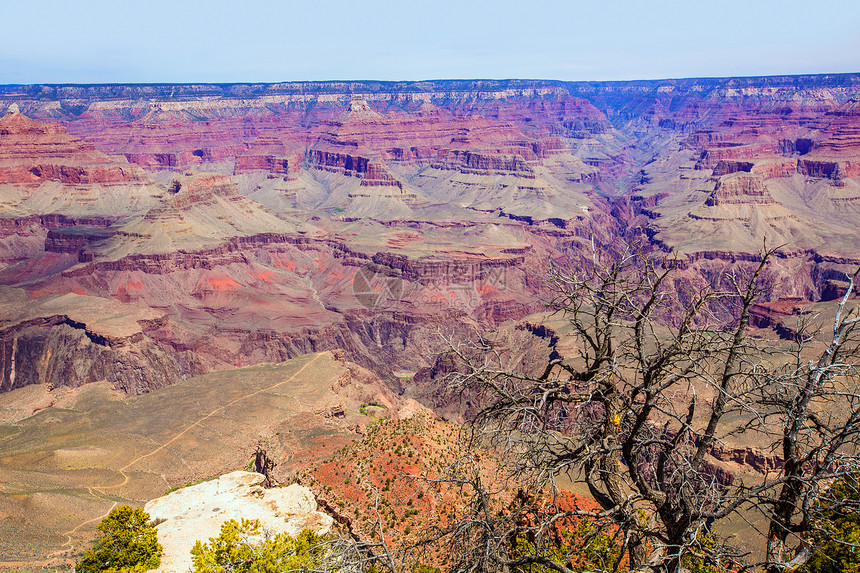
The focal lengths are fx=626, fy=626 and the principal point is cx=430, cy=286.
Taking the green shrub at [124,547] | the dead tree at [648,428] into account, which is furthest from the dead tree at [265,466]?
the dead tree at [648,428]

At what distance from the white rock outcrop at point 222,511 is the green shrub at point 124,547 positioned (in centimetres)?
115

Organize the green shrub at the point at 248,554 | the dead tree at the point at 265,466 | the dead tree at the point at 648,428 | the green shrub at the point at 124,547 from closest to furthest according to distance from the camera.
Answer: the dead tree at the point at 648,428 → the green shrub at the point at 248,554 → the green shrub at the point at 124,547 → the dead tree at the point at 265,466

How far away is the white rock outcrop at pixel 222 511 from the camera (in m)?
34.2

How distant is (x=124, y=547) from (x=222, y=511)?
7.85 m

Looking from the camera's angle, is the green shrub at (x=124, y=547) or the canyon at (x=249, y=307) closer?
the green shrub at (x=124, y=547)

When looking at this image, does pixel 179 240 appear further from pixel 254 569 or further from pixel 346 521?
pixel 254 569

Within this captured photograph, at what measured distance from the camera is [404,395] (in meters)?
102

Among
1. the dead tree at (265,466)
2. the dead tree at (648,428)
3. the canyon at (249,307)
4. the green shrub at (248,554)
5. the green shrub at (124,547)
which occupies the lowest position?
the canyon at (249,307)

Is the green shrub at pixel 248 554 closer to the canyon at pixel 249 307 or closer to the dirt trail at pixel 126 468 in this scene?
the canyon at pixel 249 307

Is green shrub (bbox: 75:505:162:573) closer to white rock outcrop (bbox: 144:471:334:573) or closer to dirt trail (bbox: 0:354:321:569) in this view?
white rock outcrop (bbox: 144:471:334:573)

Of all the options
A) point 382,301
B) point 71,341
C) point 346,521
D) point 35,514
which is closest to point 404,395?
point 382,301

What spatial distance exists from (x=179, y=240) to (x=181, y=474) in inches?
4183

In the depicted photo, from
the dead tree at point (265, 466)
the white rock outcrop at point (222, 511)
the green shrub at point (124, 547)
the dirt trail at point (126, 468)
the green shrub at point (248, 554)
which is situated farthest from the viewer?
the dead tree at point (265, 466)

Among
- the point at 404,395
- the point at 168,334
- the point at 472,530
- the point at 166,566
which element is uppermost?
the point at 472,530
